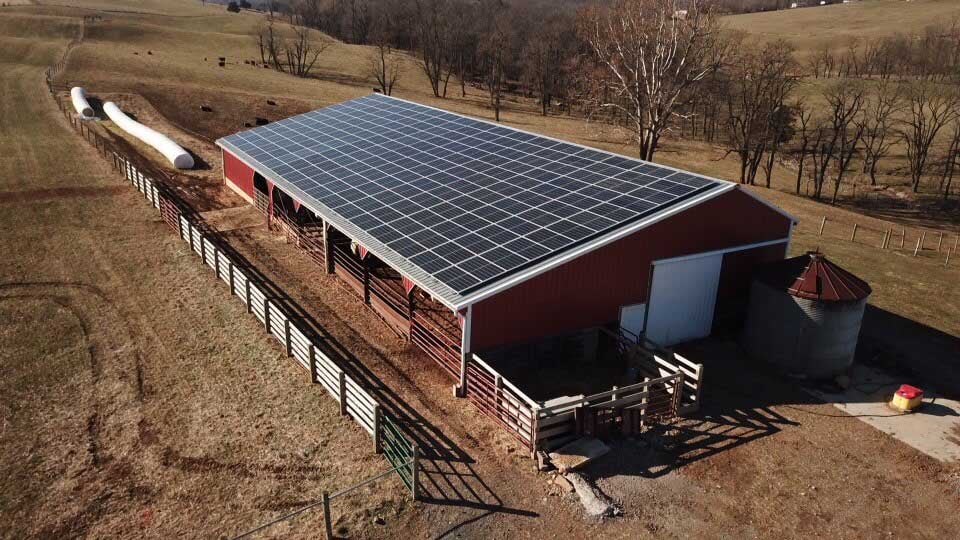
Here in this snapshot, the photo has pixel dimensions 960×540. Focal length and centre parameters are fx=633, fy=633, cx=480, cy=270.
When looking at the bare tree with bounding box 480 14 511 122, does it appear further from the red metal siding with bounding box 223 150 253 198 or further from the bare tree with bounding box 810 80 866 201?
the red metal siding with bounding box 223 150 253 198

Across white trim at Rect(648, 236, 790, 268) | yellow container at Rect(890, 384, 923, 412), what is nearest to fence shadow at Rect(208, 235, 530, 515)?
white trim at Rect(648, 236, 790, 268)

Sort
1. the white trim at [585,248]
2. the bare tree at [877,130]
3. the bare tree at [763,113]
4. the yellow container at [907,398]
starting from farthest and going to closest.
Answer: the bare tree at [877,130] → the bare tree at [763,113] → the yellow container at [907,398] → the white trim at [585,248]

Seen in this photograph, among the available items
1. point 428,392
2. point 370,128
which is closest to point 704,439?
point 428,392

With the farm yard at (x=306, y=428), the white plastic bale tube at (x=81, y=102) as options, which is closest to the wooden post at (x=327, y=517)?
the farm yard at (x=306, y=428)

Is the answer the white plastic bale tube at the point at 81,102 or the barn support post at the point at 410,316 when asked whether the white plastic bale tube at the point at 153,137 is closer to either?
the white plastic bale tube at the point at 81,102

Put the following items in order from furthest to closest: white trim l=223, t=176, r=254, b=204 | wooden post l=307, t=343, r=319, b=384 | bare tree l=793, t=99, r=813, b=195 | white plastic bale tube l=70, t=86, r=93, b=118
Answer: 1. white plastic bale tube l=70, t=86, r=93, b=118
2. bare tree l=793, t=99, r=813, b=195
3. white trim l=223, t=176, r=254, b=204
4. wooden post l=307, t=343, r=319, b=384

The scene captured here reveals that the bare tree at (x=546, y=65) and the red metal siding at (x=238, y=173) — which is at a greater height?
the bare tree at (x=546, y=65)
